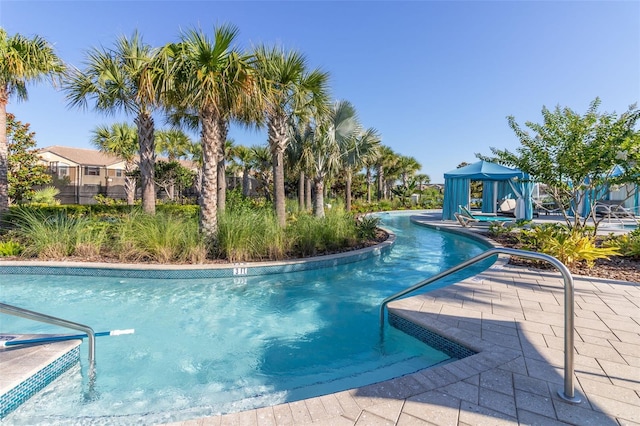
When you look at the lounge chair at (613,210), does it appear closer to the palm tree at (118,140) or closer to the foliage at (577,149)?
the foliage at (577,149)

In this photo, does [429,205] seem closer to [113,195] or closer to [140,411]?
[113,195]

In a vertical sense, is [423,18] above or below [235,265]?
above

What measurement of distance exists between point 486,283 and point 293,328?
3.38 m

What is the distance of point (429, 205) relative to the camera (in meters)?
28.4

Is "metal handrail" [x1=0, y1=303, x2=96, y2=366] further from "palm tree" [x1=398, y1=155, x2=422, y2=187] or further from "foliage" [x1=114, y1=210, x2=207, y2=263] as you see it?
"palm tree" [x1=398, y1=155, x2=422, y2=187]

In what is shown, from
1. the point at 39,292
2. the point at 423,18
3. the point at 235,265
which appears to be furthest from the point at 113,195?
the point at 423,18

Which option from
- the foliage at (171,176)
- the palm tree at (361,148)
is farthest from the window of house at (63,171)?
the palm tree at (361,148)

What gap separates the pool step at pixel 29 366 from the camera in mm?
2336

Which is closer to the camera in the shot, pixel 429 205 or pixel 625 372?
pixel 625 372

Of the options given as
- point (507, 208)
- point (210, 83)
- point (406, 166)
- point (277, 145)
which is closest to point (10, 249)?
point (210, 83)

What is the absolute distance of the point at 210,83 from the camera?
6547 mm

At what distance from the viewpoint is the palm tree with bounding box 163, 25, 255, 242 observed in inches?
259

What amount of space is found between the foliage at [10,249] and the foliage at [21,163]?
37.6ft

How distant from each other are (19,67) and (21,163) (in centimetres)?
1084
